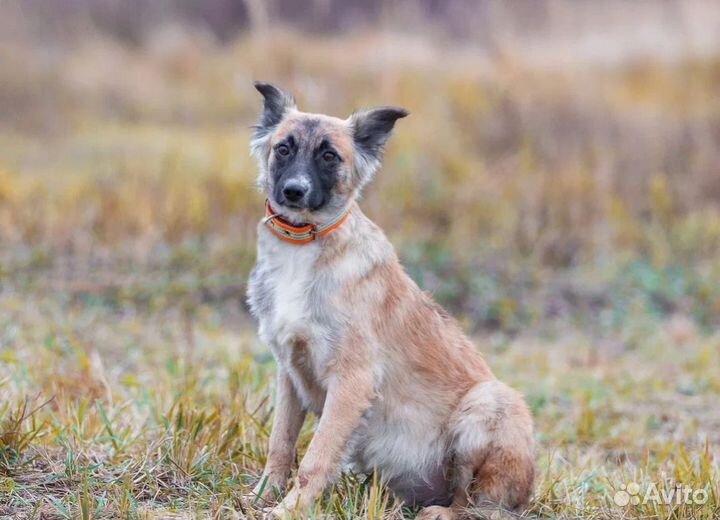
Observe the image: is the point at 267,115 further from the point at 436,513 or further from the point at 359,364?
the point at 436,513

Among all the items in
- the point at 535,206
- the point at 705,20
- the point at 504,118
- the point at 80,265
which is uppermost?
the point at 705,20

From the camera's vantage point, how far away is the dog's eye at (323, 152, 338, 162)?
495 cm

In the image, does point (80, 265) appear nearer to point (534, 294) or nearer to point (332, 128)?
point (534, 294)

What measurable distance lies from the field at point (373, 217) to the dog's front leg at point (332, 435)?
11 centimetres

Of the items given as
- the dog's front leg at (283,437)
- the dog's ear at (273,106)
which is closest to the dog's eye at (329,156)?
the dog's ear at (273,106)

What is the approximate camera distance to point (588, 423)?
6.74m

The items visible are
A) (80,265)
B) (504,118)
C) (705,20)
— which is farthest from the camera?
(705,20)

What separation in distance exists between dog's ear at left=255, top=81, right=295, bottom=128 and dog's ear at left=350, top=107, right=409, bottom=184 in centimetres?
37

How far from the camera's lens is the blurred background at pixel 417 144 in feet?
33.4

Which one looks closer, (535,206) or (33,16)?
(535,206)

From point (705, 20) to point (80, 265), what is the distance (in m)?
9.44

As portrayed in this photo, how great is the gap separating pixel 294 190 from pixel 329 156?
1.27 ft

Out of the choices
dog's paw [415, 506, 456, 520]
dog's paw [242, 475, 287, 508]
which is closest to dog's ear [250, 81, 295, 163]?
dog's paw [242, 475, 287, 508]

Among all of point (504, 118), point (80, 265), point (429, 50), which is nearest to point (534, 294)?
point (504, 118)
